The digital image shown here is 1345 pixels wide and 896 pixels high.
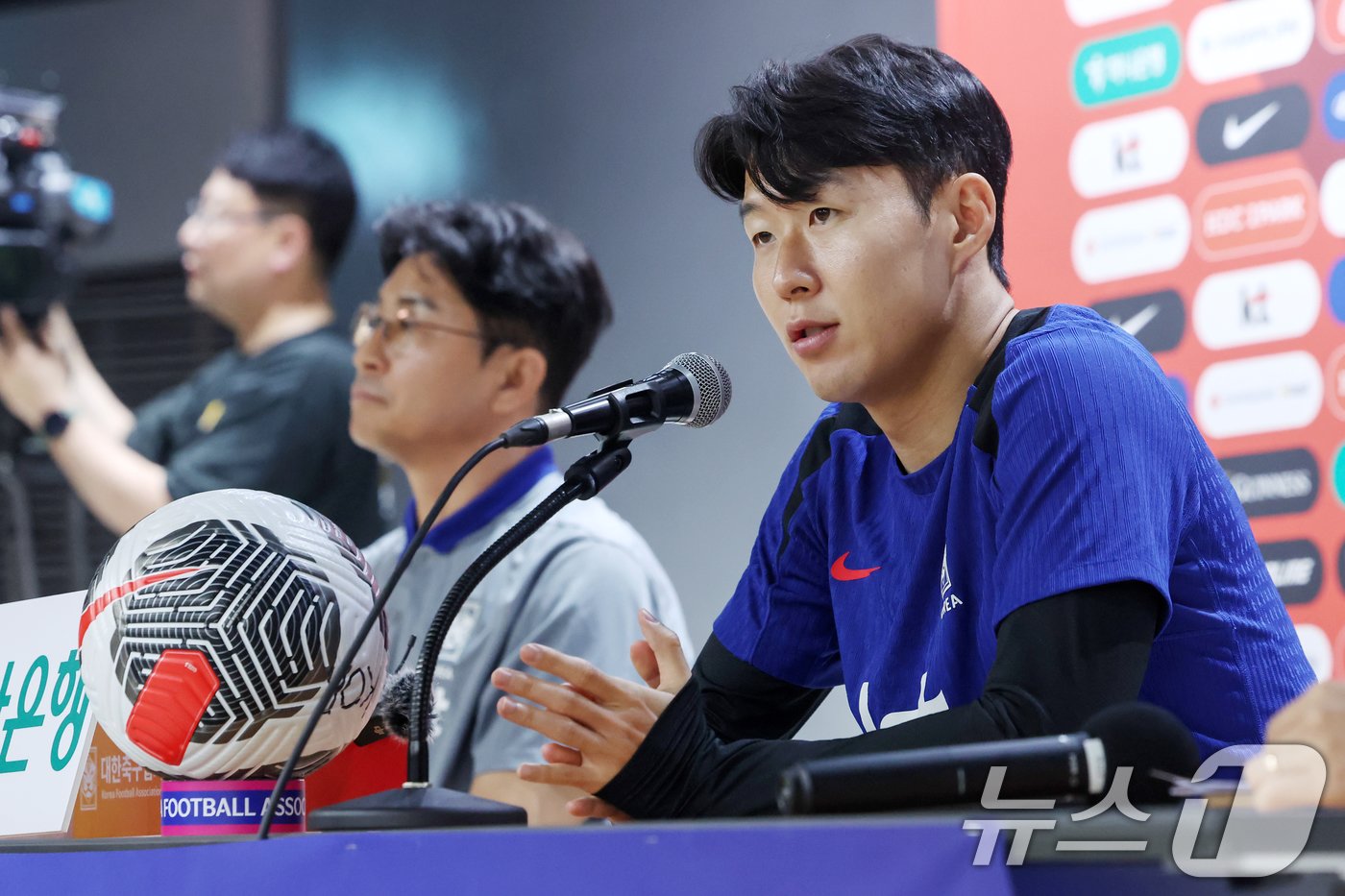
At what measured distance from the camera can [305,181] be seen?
3566 millimetres

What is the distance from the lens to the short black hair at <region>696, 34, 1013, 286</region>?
1.38 metres

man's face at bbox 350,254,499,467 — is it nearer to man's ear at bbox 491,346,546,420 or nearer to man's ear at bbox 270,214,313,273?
man's ear at bbox 491,346,546,420

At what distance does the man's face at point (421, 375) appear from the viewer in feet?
8.59

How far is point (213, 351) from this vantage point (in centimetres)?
403

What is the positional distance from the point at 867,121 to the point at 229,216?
2.54 metres

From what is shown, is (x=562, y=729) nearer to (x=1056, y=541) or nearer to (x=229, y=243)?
(x=1056, y=541)

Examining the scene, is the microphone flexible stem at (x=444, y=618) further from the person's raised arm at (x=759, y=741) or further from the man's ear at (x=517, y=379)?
the man's ear at (x=517, y=379)

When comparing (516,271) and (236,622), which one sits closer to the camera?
(236,622)

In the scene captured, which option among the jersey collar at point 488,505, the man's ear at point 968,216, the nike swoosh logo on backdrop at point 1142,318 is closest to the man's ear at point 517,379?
the jersey collar at point 488,505

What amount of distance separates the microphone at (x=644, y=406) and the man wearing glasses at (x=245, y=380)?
6.86 ft

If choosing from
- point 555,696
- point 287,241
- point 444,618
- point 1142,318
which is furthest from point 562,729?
point 287,241

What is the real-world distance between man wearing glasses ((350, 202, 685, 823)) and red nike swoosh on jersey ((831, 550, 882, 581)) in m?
0.83

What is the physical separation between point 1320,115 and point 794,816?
176 centimetres

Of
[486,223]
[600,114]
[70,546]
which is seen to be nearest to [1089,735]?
[486,223]
